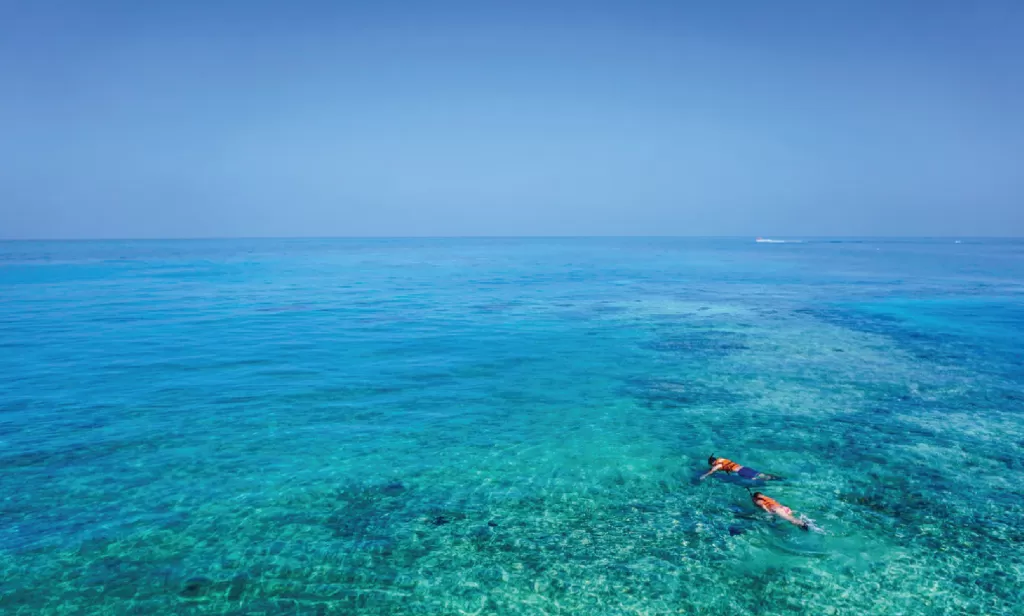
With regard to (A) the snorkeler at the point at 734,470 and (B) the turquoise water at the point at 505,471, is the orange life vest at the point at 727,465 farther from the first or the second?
(B) the turquoise water at the point at 505,471

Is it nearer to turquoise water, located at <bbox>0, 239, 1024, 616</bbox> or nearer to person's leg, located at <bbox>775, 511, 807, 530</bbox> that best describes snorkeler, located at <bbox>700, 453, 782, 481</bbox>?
turquoise water, located at <bbox>0, 239, 1024, 616</bbox>

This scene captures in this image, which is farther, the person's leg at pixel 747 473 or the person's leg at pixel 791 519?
the person's leg at pixel 747 473

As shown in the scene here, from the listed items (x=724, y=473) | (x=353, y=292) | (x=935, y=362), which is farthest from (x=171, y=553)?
(x=353, y=292)

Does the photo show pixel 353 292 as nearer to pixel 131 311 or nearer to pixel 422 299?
pixel 422 299

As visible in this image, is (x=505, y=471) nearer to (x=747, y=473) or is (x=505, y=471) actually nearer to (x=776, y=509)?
(x=747, y=473)

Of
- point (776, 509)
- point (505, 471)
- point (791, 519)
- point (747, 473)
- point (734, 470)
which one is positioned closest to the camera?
point (791, 519)

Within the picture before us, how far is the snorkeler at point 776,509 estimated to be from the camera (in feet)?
32.1

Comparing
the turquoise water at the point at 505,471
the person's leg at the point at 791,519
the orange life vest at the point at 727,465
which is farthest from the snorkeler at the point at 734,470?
the person's leg at the point at 791,519

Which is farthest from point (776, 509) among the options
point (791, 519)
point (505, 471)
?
point (505, 471)

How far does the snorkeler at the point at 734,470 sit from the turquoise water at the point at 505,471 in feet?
0.84

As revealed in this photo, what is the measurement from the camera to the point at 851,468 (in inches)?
473

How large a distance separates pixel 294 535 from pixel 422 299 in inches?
1254

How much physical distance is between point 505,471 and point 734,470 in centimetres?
489

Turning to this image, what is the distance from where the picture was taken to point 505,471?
12.0 meters
